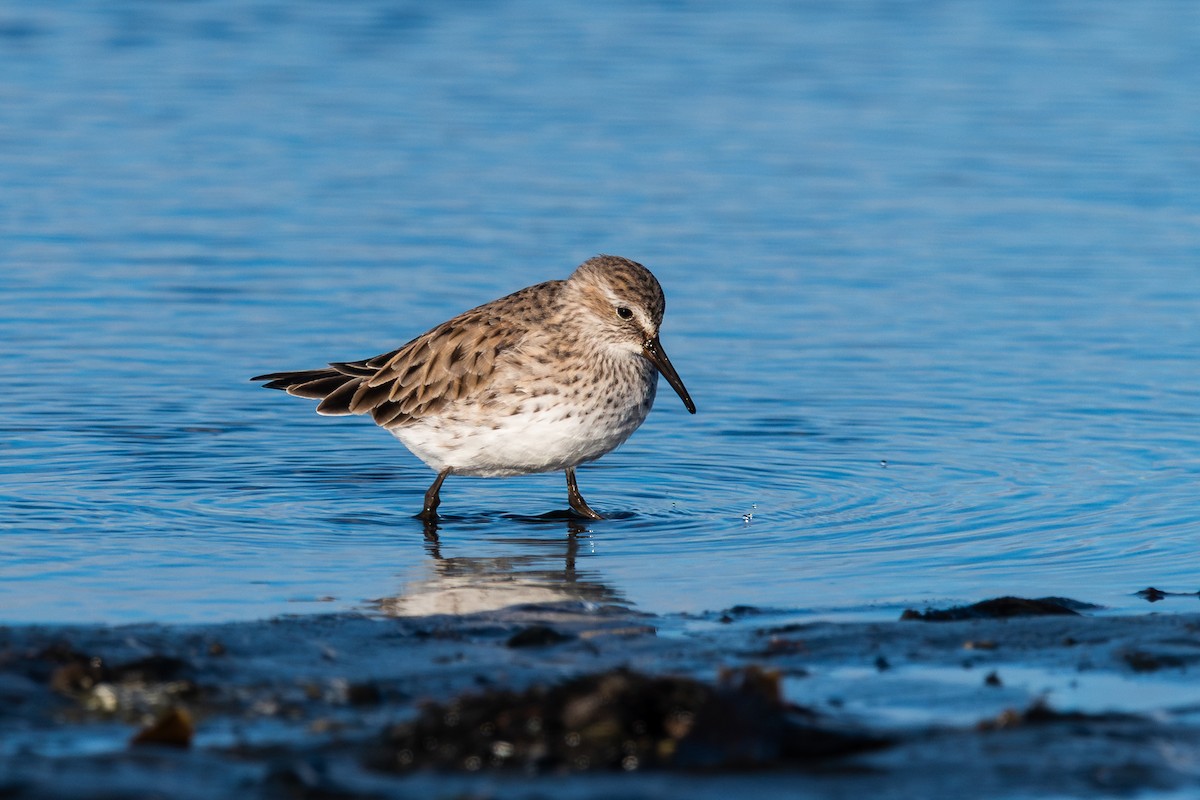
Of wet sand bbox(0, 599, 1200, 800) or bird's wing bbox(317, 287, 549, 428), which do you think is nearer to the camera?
wet sand bbox(0, 599, 1200, 800)

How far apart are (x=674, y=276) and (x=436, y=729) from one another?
1001cm

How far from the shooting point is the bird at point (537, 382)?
9453mm

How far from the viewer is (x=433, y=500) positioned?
978 centimetres

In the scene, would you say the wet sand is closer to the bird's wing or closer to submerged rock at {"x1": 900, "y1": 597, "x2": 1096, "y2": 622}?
submerged rock at {"x1": 900, "y1": 597, "x2": 1096, "y2": 622}

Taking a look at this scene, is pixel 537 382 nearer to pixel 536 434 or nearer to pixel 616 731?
pixel 536 434

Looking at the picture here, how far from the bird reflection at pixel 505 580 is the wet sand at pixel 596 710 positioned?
758 mm

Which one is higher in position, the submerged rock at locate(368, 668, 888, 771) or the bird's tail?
the submerged rock at locate(368, 668, 888, 771)

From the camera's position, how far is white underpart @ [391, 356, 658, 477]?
940 cm

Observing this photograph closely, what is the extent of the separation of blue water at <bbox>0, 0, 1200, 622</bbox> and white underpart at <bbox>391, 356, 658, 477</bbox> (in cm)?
39

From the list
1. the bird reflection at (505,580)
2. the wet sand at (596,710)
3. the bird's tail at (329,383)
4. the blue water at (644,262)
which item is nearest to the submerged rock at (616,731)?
the wet sand at (596,710)

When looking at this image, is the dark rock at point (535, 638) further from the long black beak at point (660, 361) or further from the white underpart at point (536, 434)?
the long black beak at point (660, 361)

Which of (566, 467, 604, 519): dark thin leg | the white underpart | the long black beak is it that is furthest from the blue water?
the long black beak

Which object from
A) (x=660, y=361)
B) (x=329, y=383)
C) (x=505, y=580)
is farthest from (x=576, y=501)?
(x=329, y=383)

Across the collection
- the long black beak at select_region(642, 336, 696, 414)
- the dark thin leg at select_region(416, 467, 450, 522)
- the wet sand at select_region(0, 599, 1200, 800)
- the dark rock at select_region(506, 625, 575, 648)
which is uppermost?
the long black beak at select_region(642, 336, 696, 414)
